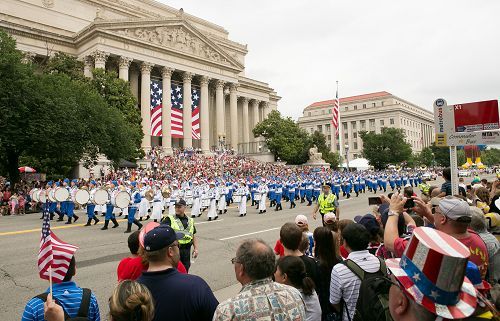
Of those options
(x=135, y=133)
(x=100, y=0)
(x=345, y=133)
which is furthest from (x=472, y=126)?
(x=345, y=133)

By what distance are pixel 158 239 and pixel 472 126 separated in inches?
280

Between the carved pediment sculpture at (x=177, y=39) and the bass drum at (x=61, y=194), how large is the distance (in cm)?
3227

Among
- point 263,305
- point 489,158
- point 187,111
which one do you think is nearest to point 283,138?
point 187,111

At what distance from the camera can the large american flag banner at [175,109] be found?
152 feet

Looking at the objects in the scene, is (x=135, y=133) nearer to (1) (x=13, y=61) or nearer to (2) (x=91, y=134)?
(2) (x=91, y=134)

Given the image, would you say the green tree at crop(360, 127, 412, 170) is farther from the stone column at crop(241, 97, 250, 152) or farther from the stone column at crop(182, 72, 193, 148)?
the stone column at crop(182, 72, 193, 148)

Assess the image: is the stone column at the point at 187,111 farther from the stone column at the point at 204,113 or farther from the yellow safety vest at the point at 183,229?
the yellow safety vest at the point at 183,229

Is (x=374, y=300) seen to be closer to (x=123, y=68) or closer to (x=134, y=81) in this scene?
(x=123, y=68)

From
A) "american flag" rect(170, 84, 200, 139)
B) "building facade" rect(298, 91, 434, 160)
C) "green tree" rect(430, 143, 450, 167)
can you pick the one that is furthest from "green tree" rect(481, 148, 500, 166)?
"american flag" rect(170, 84, 200, 139)

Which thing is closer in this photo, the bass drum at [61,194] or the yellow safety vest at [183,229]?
the yellow safety vest at [183,229]

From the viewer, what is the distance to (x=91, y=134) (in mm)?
27547

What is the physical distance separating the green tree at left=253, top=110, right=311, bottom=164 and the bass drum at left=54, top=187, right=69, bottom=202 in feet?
138

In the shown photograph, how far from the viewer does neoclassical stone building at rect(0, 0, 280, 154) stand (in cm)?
4294

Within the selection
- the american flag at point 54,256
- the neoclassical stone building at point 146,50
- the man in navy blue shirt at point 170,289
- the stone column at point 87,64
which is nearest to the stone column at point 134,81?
the neoclassical stone building at point 146,50
